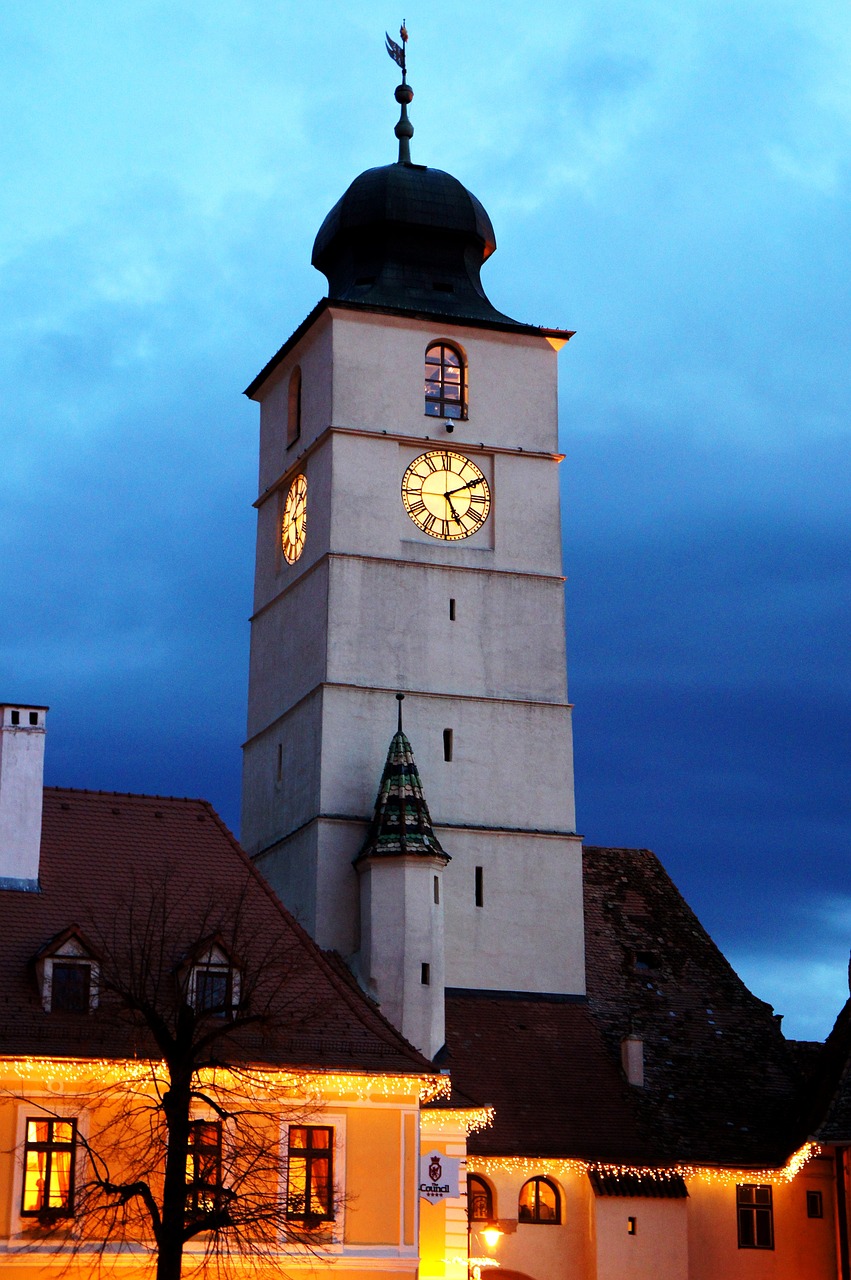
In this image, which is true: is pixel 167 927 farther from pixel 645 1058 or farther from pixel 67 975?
pixel 645 1058

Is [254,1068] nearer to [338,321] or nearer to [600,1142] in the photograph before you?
[600,1142]

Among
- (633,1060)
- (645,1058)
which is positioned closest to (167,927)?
(633,1060)

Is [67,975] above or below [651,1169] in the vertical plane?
above

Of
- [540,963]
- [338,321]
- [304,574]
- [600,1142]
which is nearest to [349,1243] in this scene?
[600,1142]

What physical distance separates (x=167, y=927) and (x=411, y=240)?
22.3m

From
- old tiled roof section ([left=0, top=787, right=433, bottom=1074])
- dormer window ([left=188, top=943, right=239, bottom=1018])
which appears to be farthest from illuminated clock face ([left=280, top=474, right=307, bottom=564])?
dormer window ([left=188, top=943, right=239, bottom=1018])

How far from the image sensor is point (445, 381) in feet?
167

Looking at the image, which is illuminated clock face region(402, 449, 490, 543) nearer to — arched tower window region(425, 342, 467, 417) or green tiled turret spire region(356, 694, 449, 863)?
arched tower window region(425, 342, 467, 417)

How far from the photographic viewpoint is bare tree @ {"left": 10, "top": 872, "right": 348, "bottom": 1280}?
30.7 m

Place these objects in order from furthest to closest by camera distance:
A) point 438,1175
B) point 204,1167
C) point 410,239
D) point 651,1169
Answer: point 410,239, point 651,1169, point 438,1175, point 204,1167

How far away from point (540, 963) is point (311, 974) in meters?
12.3

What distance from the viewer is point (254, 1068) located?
32812 mm

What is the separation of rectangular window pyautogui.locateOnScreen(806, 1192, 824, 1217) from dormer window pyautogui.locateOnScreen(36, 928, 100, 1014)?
56.5ft

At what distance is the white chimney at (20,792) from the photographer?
3506 centimetres
